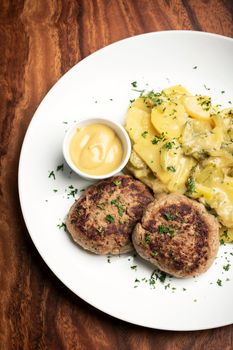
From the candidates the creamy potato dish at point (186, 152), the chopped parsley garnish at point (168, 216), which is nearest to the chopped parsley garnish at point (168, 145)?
the creamy potato dish at point (186, 152)

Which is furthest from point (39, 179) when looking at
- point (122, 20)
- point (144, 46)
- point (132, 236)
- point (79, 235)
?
point (122, 20)

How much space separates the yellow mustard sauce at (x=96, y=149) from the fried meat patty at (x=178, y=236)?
0.61 m

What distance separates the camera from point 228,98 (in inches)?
198

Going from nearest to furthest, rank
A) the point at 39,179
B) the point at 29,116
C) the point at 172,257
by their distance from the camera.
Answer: the point at 172,257
the point at 39,179
the point at 29,116

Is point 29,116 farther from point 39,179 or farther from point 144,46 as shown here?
point 144,46

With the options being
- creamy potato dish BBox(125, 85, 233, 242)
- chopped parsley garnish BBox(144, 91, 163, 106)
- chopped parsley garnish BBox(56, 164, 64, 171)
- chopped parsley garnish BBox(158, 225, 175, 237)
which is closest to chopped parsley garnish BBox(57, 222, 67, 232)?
chopped parsley garnish BBox(56, 164, 64, 171)

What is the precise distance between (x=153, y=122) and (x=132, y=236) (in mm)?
1137

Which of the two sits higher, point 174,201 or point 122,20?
point 122,20

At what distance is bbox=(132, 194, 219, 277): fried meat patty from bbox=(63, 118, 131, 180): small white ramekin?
0.52 meters

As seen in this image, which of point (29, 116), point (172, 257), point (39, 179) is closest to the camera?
point (172, 257)

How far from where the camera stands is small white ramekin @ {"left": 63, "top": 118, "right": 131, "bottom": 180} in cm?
441

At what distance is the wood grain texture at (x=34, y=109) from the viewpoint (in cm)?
479

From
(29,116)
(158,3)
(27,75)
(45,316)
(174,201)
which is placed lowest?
(45,316)

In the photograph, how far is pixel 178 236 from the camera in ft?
14.3
